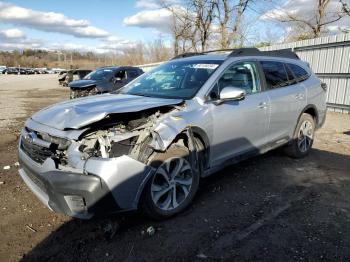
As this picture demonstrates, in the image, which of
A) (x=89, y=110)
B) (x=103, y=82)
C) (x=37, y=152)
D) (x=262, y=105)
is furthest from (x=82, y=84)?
(x=89, y=110)

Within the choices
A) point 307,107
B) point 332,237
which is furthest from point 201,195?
point 307,107

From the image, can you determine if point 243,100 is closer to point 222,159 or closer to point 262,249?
point 222,159

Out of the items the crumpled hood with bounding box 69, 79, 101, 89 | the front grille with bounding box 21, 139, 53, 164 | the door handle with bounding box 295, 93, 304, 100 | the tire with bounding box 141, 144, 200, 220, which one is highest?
the door handle with bounding box 295, 93, 304, 100

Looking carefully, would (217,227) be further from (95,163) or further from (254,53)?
(254,53)

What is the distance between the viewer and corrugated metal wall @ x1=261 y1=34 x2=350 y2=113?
11156 mm

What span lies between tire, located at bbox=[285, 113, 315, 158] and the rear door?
0.74 feet

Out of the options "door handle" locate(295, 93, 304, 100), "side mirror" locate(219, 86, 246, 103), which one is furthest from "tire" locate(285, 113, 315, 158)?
"side mirror" locate(219, 86, 246, 103)

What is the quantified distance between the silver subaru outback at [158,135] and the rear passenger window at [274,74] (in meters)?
0.02

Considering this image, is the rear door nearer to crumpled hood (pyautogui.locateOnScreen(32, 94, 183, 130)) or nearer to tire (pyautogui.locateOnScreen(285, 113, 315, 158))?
tire (pyautogui.locateOnScreen(285, 113, 315, 158))

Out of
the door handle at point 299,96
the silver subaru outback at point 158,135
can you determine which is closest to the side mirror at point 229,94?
the silver subaru outback at point 158,135

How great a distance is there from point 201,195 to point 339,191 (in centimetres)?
193

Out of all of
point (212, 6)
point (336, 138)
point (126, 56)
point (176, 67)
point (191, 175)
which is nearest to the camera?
point (191, 175)

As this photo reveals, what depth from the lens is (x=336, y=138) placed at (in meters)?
8.08

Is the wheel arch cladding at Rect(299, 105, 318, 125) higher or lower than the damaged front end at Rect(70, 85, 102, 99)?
higher
